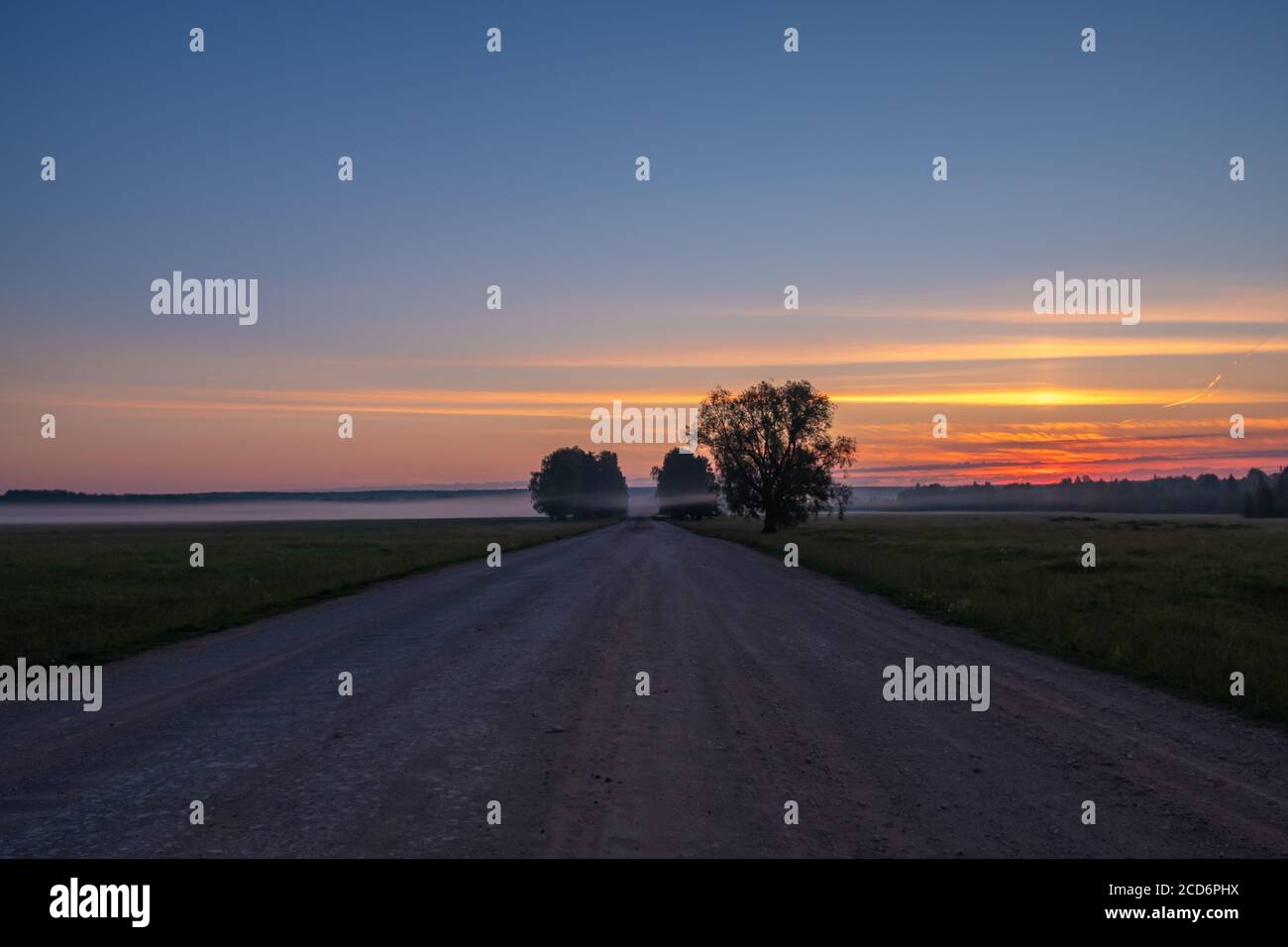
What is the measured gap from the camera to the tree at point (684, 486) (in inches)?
6300

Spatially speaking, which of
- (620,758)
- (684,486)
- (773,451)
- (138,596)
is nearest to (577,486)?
(684,486)

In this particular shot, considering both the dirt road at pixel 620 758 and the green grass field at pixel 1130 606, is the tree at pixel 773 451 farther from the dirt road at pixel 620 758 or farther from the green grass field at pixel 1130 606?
the dirt road at pixel 620 758

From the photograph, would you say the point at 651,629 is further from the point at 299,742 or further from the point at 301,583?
the point at 301,583

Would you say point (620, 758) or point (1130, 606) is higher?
point (620, 758)

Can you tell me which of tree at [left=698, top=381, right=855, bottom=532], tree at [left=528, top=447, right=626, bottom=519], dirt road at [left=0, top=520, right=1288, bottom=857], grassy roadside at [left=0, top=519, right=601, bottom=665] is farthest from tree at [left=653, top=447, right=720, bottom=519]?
dirt road at [left=0, top=520, right=1288, bottom=857]

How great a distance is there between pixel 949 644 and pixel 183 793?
1168 centimetres

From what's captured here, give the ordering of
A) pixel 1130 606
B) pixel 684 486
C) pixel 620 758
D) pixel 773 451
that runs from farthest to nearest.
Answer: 1. pixel 684 486
2. pixel 773 451
3. pixel 1130 606
4. pixel 620 758

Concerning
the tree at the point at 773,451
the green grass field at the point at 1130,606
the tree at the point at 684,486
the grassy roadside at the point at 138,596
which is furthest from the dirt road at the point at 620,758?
the tree at the point at 684,486

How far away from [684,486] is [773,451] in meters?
88.2

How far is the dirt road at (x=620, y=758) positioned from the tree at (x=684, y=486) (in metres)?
144

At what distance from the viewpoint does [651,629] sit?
51.5 feet

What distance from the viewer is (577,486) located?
577ft

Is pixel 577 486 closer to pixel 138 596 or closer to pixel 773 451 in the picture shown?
pixel 773 451
